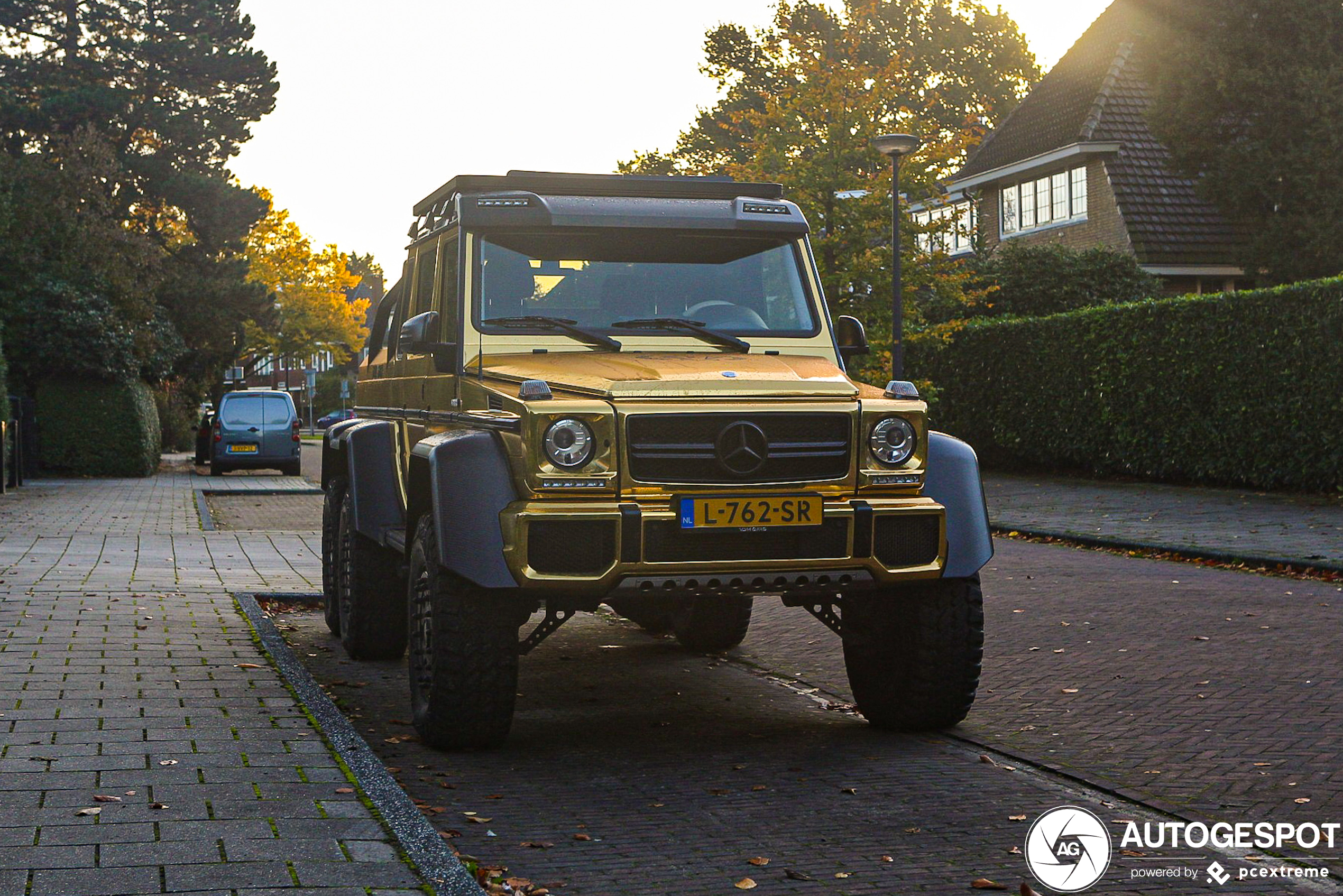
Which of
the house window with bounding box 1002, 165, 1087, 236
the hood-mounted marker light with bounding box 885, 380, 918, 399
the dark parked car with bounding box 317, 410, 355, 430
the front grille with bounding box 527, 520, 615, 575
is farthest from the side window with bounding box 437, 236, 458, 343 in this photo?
the dark parked car with bounding box 317, 410, 355, 430

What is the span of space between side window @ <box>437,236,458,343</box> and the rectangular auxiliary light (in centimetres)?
212

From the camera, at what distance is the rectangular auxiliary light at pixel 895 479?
620 centimetres

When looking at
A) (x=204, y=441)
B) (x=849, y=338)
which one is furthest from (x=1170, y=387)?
(x=204, y=441)

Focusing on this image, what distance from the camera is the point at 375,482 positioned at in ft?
27.0

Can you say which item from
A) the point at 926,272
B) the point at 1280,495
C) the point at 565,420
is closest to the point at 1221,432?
the point at 1280,495

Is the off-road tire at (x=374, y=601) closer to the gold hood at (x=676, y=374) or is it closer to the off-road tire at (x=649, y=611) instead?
the off-road tire at (x=649, y=611)

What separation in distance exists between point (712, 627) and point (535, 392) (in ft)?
11.1

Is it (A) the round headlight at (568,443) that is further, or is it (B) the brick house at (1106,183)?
(B) the brick house at (1106,183)

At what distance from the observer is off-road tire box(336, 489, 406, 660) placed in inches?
340

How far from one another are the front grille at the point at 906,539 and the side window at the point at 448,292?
88.4 inches

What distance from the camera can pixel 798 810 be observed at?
5.43 meters

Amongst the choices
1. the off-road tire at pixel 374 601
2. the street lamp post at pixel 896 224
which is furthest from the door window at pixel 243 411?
the off-road tire at pixel 374 601

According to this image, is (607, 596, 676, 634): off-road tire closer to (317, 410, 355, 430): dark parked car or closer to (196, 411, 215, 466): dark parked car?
(196, 411, 215, 466): dark parked car

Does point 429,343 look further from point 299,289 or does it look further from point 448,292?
point 299,289
